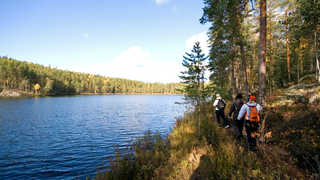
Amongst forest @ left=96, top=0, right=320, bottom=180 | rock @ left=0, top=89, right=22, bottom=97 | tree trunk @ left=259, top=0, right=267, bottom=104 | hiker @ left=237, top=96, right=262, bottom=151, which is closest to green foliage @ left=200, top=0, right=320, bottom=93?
forest @ left=96, top=0, right=320, bottom=180

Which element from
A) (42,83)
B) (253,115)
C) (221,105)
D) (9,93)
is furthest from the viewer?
(42,83)

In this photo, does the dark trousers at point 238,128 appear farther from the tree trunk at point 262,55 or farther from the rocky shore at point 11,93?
the rocky shore at point 11,93

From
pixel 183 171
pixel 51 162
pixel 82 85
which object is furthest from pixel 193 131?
pixel 82 85

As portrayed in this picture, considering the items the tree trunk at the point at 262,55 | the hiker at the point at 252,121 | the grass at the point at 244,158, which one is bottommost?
the grass at the point at 244,158

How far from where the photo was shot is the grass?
4.08 meters

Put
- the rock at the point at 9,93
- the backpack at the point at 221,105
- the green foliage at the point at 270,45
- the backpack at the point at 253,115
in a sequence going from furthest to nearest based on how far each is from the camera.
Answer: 1. the rock at the point at 9,93
2. the green foliage at the point at 270,45
3. the backpack at the point at 221,105
4. the backpack at the point at 253,115

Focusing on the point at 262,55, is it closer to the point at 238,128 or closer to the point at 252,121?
the point at 252,121

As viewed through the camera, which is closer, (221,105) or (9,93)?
(221,105)

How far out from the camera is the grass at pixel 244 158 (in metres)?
4.08

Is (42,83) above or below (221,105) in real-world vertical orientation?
above

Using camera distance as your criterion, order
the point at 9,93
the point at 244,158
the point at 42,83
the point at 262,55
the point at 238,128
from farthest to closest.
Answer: the point at 42,83
the point at 9,93
the point at 238,128
the point at 262,55
the point at 244,158

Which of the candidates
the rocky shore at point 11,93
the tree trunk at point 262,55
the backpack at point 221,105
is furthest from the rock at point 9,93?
the tree trunk at point 262,55

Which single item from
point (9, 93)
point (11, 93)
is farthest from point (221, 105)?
point (11, 93)

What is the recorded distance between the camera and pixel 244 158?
178 inches
